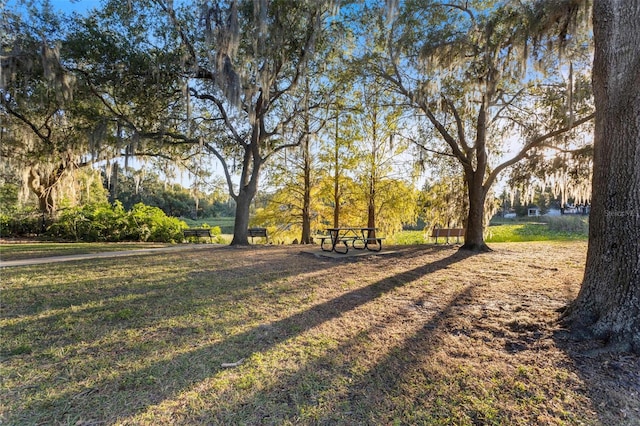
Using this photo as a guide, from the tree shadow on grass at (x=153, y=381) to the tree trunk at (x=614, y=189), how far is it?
2623mm

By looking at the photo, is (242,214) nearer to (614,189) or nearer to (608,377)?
(614,189)

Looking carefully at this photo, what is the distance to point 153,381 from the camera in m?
2.17

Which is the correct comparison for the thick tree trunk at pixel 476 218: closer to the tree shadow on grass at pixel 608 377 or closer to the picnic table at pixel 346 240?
the picnic table at pixel 346 240

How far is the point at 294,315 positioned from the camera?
355 cm

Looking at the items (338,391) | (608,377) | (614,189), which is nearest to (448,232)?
(614,189)

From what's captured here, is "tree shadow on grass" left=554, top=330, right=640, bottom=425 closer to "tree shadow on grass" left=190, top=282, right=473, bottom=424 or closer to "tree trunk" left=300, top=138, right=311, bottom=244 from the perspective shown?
"tree shadow on grass" left=190, top=282, right=473, bottom=424

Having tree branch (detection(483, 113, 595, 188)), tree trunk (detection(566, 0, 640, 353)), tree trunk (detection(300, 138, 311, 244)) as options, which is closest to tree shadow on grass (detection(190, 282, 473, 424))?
tree trunk (detection(566, 0, 640, 353))

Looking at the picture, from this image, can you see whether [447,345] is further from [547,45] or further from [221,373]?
[547,45]

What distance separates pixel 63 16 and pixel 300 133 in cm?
799

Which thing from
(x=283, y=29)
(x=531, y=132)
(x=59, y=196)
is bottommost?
(x=59, y=196)

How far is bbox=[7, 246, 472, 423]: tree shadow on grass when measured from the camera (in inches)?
73.1

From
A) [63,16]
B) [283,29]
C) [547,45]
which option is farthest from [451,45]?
[63,16]

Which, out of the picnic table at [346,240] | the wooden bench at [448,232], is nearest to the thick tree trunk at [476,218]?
the wooden bench at [448,232]

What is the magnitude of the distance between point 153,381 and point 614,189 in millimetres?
4285
